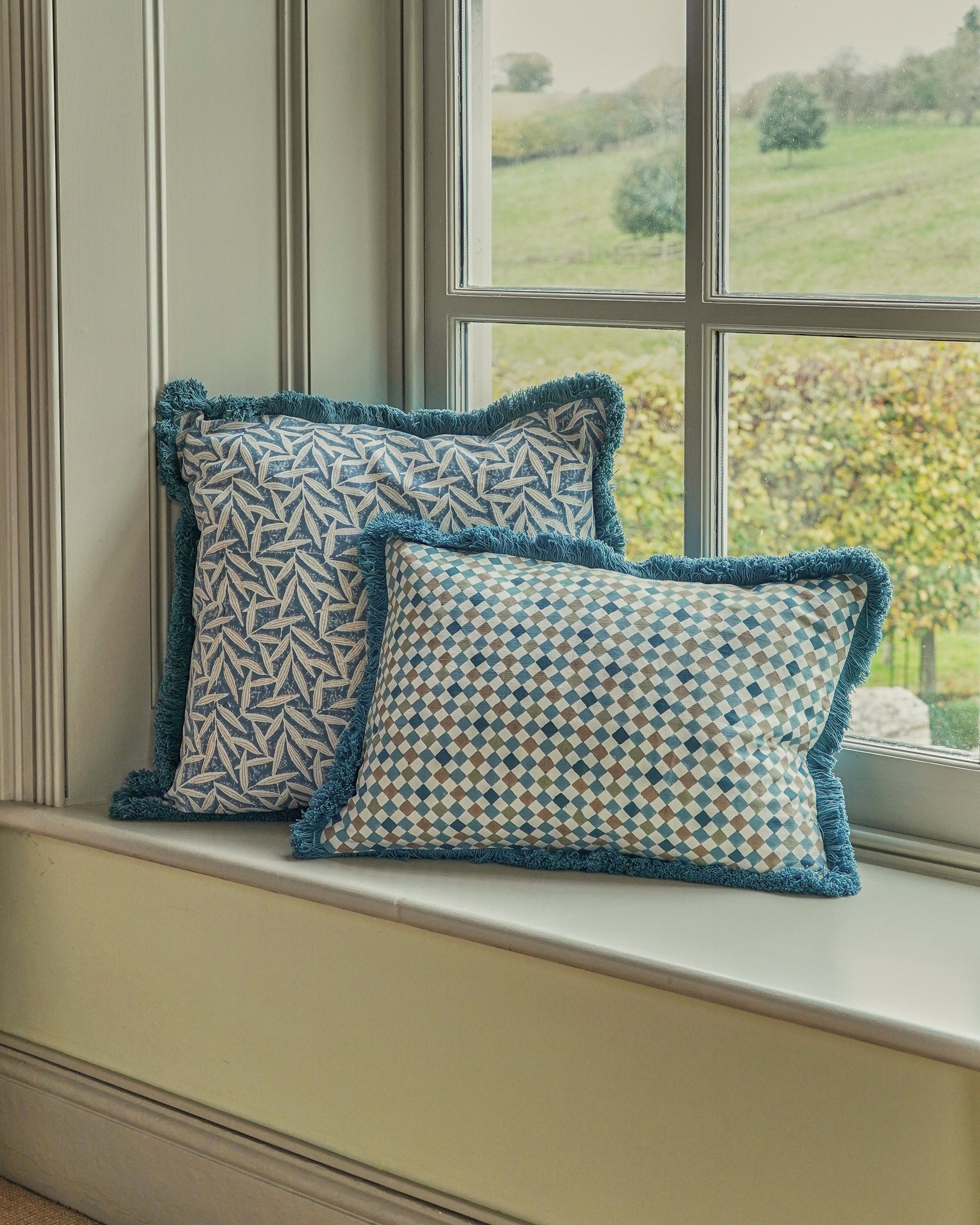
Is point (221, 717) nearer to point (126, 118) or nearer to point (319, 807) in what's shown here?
point (319, 807)

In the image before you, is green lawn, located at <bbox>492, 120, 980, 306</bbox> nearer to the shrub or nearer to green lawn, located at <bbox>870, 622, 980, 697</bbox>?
the shrub

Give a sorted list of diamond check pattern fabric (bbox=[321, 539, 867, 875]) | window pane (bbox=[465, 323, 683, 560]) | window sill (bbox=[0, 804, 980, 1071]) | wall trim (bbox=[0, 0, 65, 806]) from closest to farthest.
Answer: window sill (bbox=[0, 804, 980, 1071]), diamond check pattern fabric (bbox=[321, 539, 867, 875]), wall trim (bbox=[0, 0, 65, 806]), window pane (bbox=[465, 323, 683, 560])

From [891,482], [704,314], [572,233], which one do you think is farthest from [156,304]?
[891,482]

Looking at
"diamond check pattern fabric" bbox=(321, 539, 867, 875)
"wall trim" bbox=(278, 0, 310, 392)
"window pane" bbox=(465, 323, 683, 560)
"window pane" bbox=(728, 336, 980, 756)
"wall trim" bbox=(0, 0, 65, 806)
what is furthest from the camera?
"wall trim" bbox=(278, 0, 310, 392)

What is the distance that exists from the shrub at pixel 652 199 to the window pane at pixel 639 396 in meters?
0.12

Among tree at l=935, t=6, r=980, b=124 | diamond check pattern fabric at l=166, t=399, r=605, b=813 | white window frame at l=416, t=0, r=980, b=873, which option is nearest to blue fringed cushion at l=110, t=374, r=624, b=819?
diamond check pattern fabric at l=166, t=399, r=605, b=813

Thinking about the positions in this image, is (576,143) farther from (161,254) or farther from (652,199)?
(161,254)

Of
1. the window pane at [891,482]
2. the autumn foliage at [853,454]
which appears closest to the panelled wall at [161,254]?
the autumn foliage at [853,454]

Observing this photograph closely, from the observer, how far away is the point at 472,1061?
4.28 feet

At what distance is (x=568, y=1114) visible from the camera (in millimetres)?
1248

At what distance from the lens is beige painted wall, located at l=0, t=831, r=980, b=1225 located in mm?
1100

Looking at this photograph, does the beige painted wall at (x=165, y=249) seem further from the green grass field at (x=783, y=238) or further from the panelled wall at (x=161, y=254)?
the green grass field at (x=783, y=238)

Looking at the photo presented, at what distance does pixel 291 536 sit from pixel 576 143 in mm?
619

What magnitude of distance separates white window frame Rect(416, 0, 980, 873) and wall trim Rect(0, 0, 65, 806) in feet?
1.65
